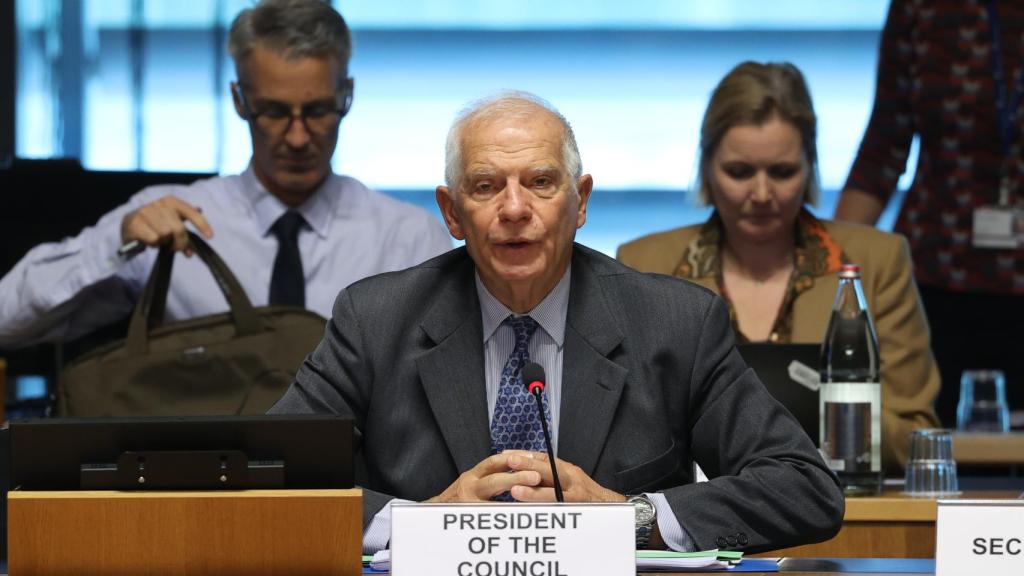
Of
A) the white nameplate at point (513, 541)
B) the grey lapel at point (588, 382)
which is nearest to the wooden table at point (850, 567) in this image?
the white nameplate at point (513, 541)

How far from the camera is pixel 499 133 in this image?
2221 mm

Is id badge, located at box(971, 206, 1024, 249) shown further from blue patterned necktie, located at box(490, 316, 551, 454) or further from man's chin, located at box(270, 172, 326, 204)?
blue patterned necktie, located at box(490, 316, 551, 454)

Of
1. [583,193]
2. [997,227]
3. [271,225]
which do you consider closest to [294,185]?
[271,225]

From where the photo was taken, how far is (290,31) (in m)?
3.37

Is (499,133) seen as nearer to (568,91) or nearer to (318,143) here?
(318,143)

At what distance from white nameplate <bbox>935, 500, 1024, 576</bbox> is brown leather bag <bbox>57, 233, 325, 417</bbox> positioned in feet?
5.11

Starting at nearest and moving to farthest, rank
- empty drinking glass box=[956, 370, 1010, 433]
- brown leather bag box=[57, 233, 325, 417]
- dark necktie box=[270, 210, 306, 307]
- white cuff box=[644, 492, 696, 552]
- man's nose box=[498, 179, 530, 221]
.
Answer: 1. white cuff box=[644, 492, 696, 552]
2. man's nose box=[498, 179, 530, 221]
3. brown leather bag box=[57, 233, 325, 417]
4. dark necktie box=[270, 210, 306, 307]
5. empty drinking glass box=[956, 370, 1010, 433]

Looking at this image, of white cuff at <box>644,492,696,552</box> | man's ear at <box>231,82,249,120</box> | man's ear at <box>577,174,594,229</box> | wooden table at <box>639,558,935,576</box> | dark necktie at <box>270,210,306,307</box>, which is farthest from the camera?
man's ear at <box>231,82,249,120</box>

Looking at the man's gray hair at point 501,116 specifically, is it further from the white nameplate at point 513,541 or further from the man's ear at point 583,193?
the white nameplate at point 513,541

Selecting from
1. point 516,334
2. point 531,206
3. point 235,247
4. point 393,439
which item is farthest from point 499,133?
point 235,247

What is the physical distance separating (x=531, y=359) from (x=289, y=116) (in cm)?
133

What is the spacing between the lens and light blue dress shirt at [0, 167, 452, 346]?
128 inches

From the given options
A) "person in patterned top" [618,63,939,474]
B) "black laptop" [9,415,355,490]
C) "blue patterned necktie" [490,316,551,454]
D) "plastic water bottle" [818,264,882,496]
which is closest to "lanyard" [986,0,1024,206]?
"person in patterned top" [618,63,939,474]

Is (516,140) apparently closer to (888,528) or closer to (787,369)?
(787,369)
